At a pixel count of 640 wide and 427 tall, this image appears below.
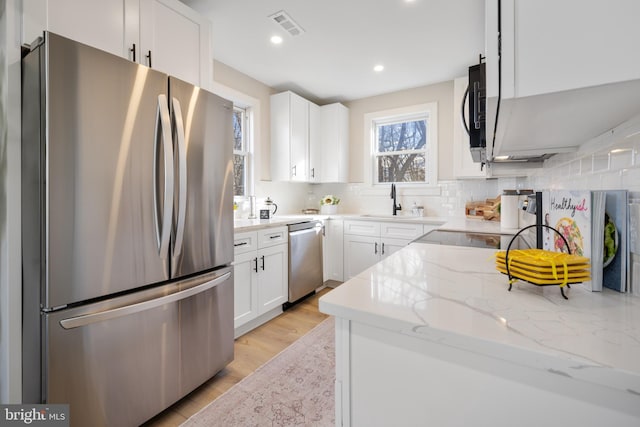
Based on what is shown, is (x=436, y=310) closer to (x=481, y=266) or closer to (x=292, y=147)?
(x=481, y=266)

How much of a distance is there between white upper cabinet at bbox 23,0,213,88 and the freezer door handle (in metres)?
1.16

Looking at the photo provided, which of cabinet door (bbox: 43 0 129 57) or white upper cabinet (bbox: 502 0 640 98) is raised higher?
cabinet door (bbox: 43 0 129 57)

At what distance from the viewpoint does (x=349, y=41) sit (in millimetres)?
2510

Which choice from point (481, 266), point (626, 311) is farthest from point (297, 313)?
point (626, 311)

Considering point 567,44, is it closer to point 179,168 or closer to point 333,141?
point 179,168

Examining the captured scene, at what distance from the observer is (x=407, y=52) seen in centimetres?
271

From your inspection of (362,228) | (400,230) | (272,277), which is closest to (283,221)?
(272,277)

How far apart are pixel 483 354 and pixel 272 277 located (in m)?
2.32

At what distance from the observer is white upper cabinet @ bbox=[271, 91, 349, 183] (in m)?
3.44

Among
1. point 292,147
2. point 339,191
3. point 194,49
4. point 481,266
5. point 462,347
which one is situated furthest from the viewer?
point 339,191

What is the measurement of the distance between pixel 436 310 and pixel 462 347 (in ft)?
0.34

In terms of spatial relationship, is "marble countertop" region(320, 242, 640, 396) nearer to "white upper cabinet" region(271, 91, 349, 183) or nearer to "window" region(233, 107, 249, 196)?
"window" region(233, 107, 249, 196)

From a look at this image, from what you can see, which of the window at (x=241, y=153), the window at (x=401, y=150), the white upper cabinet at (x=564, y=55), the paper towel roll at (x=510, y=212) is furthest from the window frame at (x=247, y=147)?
the white upper cabinet at (x=564, y=55)

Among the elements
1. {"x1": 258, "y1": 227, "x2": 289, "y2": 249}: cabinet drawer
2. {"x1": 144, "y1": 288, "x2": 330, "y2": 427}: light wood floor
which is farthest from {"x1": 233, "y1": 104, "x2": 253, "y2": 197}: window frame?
{"x1": 144, "y1": 288, "x2": 330, "y2": 427}: light wood floor
